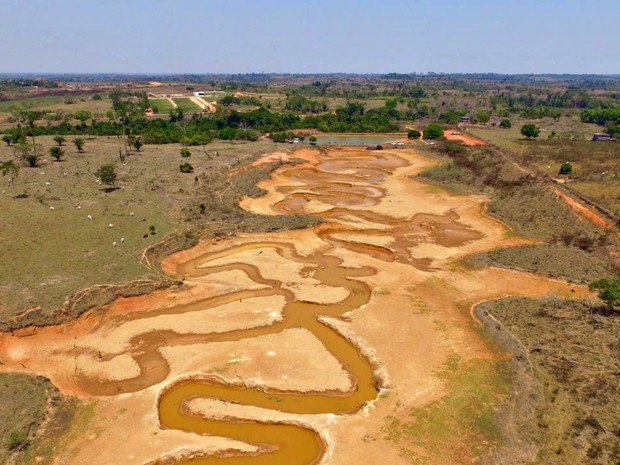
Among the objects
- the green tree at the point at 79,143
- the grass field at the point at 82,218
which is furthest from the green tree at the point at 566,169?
the green tree at the point at 79,143

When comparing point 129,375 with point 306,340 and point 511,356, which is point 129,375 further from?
point 511,356

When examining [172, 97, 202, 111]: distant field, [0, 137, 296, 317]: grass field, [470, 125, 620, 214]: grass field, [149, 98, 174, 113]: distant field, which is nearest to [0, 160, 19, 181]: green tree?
[0, 137, 296, 317]: grass field

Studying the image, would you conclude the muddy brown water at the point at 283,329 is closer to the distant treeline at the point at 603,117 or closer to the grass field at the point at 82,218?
the grass field at the point at 82,218

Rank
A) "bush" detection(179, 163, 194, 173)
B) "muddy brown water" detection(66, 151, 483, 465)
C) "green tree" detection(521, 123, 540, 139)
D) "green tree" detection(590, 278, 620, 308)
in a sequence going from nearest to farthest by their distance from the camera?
"muddy brown water" detection(66, 151, 483, 465) < "green tree" detection(590, 278, 620, 308) < "bush" detection(179, 163, 194, 173) < "green tree" detection(521, 123, 540, 139)

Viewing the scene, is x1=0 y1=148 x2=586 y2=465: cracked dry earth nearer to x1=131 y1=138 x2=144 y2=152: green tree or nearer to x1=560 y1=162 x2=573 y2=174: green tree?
x1=560 y1=162 x2=573 y2=174: green tree

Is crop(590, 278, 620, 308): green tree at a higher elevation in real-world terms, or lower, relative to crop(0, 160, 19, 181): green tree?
lower

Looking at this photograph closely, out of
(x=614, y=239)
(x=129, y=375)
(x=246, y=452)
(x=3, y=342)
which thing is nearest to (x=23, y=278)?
(x=3, y=342)
